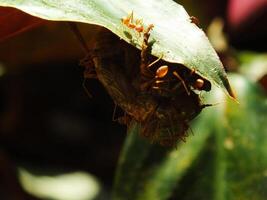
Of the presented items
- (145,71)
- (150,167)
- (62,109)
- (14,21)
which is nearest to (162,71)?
(145,71)

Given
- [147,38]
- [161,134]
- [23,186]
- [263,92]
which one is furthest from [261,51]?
[147,38]

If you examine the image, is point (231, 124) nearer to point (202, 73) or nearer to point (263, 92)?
point (263, 92)

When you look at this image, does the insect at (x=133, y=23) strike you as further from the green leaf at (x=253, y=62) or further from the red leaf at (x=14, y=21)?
the green leaf at (x=253, y=62)

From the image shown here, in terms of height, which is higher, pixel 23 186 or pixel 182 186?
pixel 182 186

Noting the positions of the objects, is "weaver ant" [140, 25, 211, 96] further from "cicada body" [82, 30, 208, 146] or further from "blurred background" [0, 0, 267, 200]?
"blurred background" [0, 0, 267, 200]

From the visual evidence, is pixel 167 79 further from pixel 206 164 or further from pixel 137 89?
pixel 206 164

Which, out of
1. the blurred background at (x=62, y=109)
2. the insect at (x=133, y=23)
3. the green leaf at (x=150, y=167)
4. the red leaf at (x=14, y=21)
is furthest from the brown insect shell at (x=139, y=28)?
the blurred background at (x=62, y=109)
